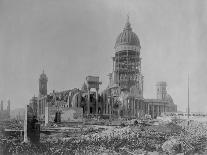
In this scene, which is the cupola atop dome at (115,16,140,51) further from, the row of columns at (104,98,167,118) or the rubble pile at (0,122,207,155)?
the rubble pile at (0,122,207,155)

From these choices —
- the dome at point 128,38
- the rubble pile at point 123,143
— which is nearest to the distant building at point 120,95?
the dome at point 128,38

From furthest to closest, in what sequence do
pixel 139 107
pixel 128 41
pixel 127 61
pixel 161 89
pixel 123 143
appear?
pixel 161 89 → pixel 127 61 → pixel 128 41 → pixel 139 107 → pixel 123 143

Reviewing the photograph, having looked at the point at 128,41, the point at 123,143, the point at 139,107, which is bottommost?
the point at 123,143

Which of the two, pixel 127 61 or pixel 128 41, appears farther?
pixel 127 61

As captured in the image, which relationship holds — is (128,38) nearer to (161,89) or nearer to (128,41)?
(128,41)

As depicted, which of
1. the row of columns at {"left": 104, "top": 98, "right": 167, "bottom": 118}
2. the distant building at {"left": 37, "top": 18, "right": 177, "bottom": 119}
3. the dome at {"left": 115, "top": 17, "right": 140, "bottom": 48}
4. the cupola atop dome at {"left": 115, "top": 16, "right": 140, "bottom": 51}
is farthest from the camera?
the dome at {"left": 115, "top": 17, "right": 140, "bottom": 48}

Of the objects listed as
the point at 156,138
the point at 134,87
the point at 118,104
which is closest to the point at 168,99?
the point at 134,87

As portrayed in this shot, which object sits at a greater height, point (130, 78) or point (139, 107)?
point (130, 78)

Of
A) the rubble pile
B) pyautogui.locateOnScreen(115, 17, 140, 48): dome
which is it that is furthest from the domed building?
the rubble pile

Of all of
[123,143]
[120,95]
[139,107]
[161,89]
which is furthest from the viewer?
[161,89]

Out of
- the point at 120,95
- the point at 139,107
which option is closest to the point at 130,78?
the point at 120,95
